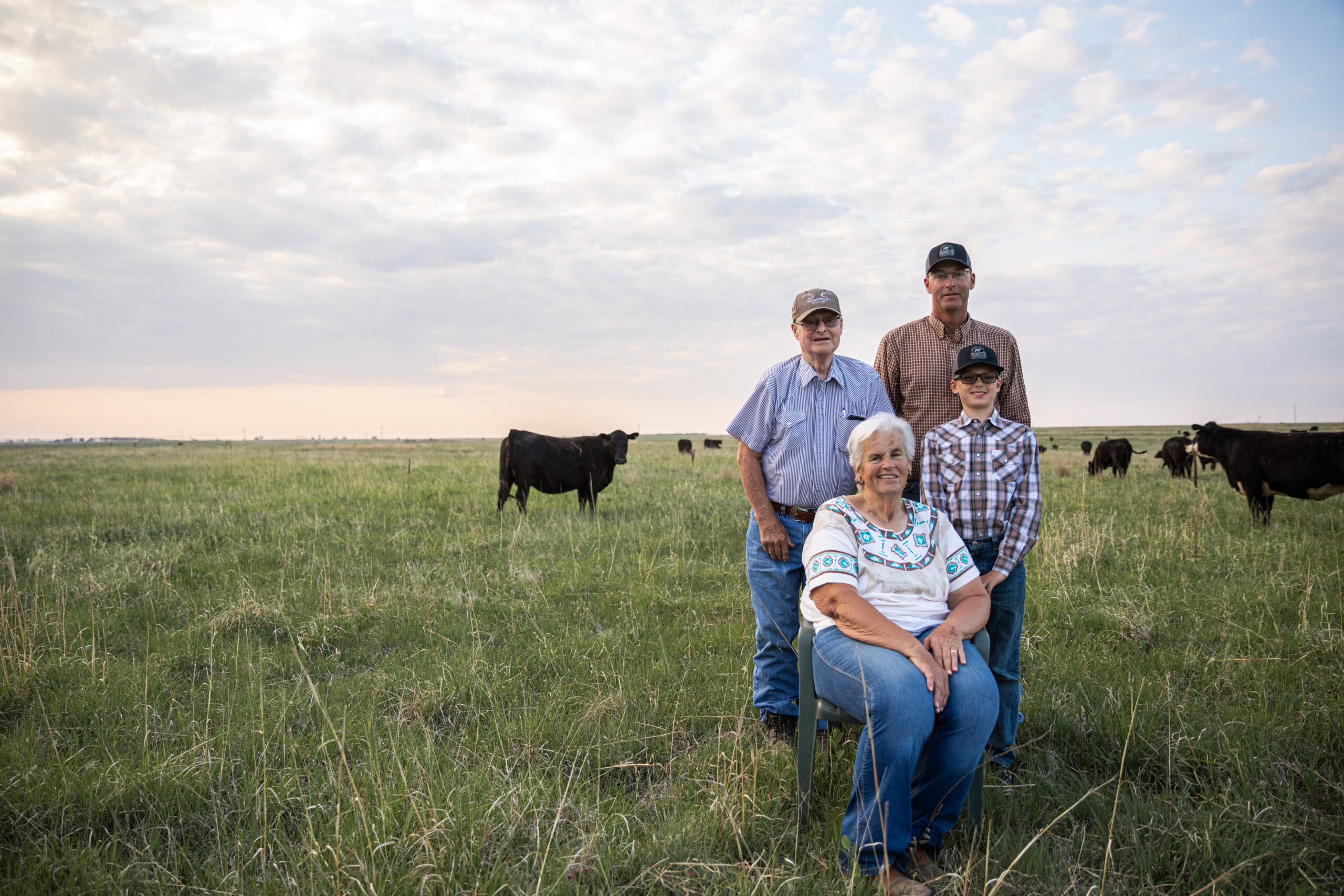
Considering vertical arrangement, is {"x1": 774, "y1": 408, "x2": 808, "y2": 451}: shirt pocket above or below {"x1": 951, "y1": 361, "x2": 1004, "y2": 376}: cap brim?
below

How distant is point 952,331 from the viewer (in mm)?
4078

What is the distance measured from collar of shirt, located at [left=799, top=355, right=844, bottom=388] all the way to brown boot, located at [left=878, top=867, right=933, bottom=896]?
2.45m

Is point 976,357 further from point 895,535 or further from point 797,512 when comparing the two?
point 797,512

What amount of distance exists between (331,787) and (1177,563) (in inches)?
345

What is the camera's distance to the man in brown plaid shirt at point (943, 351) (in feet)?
13.1

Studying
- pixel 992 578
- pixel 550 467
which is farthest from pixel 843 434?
pixel 550 467

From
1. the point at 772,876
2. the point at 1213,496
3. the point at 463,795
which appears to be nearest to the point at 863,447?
the point at 772,876

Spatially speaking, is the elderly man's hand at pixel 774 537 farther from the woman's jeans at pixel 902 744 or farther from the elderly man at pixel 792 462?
the woman's jeans at pixel 902 744

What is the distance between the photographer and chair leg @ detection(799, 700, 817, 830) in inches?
118

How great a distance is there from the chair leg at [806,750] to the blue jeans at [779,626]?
0.86 metres

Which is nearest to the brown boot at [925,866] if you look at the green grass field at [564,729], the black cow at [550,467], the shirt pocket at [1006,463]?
the green grass field at [564,729]

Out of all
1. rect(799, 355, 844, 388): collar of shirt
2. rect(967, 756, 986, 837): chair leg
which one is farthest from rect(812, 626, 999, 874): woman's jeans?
rect(799, 355, 844, 388): collar of shirt

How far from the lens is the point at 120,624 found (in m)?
5.82

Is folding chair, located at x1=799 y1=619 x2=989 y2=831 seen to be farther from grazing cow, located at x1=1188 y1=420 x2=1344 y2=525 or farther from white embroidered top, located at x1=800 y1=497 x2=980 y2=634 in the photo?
grazing cow, located at x1=1188 y1=420 x2=1344 y2=525
